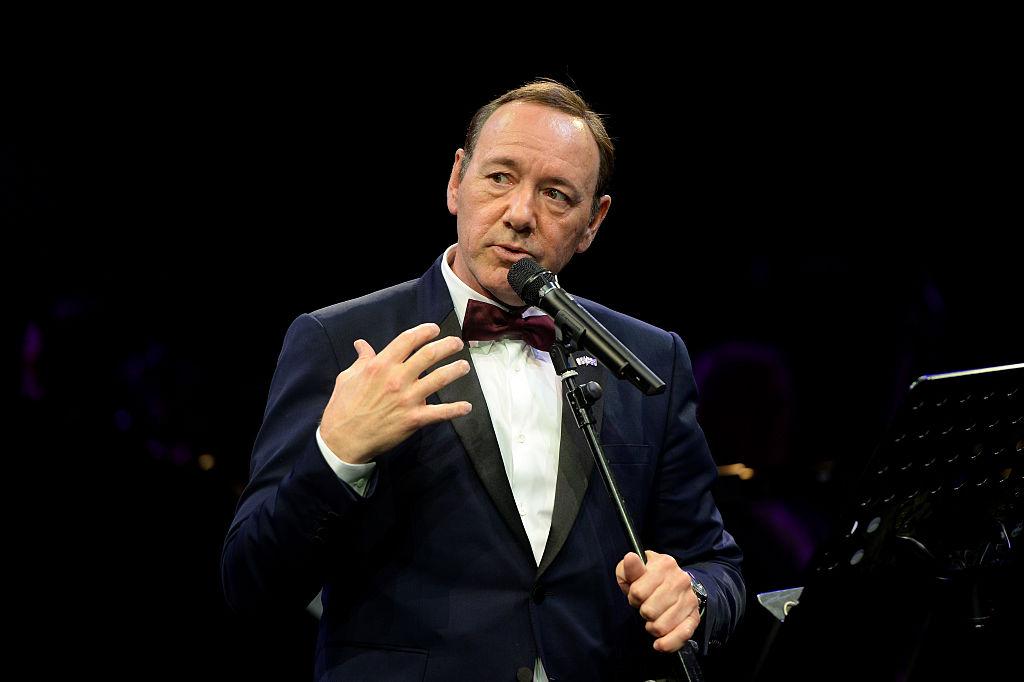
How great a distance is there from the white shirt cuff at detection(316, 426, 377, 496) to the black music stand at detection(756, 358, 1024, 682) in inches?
31.0

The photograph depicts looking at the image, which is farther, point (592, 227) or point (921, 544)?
point (592, 227)

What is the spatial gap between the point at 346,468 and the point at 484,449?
13.0 inches

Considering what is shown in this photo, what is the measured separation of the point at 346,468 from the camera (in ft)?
4.75

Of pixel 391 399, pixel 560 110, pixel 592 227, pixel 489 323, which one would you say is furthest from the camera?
pixel 592 227

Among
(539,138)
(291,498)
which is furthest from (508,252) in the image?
(291,498)

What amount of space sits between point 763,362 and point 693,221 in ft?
2.72

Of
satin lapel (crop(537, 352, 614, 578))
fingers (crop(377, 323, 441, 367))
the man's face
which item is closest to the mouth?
the man's face

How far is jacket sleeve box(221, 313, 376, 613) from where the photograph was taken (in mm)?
1462

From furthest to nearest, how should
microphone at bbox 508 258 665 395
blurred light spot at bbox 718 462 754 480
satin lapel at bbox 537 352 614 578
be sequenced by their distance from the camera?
blurred light spot at bbox 718 462 754 480 < satin lapel at bbox 537 352 614 578 < microphone at bbox 508 258 665 395

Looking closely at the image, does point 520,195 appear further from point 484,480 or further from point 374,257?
point 374,257

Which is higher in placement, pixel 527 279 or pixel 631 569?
pixel 527 279

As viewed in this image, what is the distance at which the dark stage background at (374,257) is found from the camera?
11.0ft

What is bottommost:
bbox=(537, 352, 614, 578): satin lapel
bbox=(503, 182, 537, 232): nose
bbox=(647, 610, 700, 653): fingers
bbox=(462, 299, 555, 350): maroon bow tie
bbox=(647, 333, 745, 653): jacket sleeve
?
bbox=(647, 333, 745, 653): jacket sleeve

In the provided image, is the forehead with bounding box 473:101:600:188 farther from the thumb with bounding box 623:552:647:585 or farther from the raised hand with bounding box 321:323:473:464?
the thumb with bounding box 623:552:647:585
